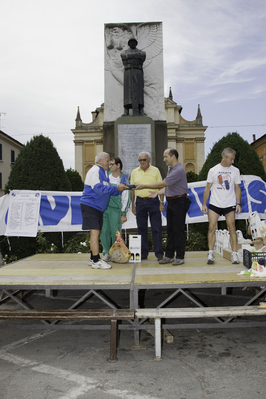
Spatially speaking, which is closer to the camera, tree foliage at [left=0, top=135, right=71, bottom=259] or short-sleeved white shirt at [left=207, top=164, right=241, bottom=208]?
short-sleeved white shirt at [left=207, top=164, right=241, bottom=208]

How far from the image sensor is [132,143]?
10.6m

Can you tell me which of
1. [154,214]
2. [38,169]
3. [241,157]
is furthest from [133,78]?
[154,214]

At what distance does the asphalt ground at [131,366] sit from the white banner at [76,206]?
398 cm

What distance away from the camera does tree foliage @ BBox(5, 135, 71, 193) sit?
353 inches

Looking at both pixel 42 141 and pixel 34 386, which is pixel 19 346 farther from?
pixel 42 141

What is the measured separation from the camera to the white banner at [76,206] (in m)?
8.72

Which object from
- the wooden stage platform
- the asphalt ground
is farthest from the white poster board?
the asphalt ground

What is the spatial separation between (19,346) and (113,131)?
25.3ft

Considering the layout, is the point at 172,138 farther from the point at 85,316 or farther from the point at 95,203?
the point at 85,316

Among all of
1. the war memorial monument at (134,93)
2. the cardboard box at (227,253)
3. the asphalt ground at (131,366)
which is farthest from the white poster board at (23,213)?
the cardboard box at (227,253)

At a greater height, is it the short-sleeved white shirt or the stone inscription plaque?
the stone inscription plaque

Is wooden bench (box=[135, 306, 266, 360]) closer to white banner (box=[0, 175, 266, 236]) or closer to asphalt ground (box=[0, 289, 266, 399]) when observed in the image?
asphalt ground (box=[0, 289, 266, 399])

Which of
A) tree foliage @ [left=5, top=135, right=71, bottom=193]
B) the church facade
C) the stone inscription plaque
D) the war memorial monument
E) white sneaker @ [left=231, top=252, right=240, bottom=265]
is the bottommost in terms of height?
white sneaker @ [left=231, top=252, right=240, bottom=265]

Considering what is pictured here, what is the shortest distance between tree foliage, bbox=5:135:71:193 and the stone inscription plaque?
193 cm
